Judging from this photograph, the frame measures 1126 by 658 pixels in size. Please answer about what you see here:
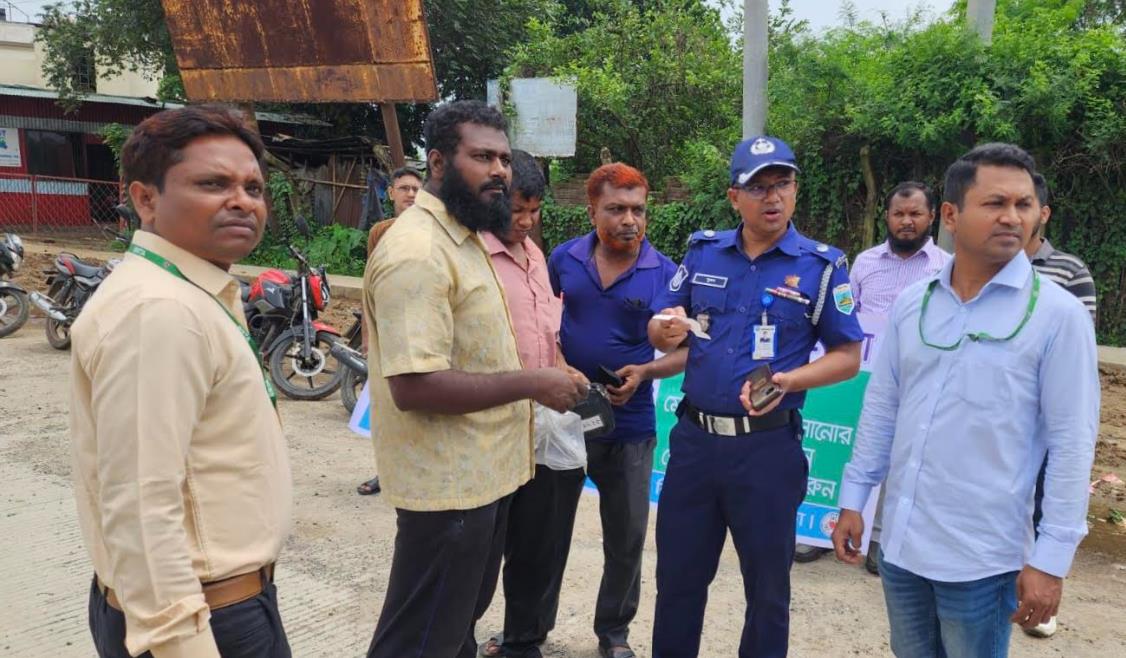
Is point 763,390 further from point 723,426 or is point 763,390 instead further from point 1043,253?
point 1043,253

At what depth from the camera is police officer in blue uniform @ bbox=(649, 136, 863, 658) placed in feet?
9.00

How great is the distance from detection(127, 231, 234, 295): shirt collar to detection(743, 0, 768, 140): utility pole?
5.52 metres

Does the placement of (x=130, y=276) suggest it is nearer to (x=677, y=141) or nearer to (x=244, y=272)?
(x=677, y=141)

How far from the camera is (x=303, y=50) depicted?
11031 mm

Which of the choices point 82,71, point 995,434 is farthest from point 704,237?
point 82,71

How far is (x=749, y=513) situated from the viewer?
9.00 feet

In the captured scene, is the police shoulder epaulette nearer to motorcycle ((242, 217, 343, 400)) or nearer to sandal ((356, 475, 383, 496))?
sandal ((356, 475, 383, 496))

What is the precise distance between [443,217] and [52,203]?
73.8 feet

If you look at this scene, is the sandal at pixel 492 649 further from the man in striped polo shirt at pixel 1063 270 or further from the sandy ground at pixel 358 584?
the man in striped polo shirt at pixel 1063 270

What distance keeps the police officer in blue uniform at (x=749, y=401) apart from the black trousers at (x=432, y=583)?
87 cm

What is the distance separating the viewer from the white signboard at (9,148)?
2127 cm

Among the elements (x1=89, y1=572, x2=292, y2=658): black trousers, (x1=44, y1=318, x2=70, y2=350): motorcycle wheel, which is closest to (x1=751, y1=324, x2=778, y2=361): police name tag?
(x1=89, y1=572, x2=292, y2=658): black trousers

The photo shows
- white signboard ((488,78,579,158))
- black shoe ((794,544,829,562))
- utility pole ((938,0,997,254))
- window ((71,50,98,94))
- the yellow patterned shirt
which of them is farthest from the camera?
window ((71,50,98,94))

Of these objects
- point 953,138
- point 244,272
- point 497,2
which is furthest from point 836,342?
point 497,2
